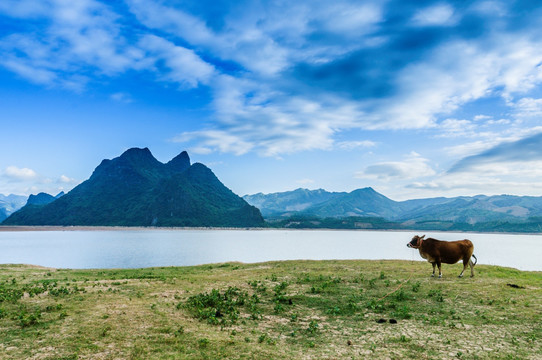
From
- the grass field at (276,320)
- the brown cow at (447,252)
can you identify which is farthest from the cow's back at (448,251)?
the grass field at (276,320)

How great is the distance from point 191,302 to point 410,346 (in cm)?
1254

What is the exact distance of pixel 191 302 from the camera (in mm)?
20297

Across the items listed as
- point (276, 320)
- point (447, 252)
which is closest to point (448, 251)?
point (447, 252)

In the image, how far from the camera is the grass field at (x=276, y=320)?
528 inches

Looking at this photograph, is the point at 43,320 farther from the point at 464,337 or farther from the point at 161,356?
the point at 464,337

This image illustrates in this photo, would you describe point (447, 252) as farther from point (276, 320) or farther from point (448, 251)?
point (276, 320)

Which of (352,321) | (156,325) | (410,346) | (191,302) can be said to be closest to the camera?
(410,346)

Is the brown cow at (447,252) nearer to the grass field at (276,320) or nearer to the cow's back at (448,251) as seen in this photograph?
the cow's back at (448,251)

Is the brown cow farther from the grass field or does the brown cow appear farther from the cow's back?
the grass field

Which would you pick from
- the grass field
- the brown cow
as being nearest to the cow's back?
the brown cow

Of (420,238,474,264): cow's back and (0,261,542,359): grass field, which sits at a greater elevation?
(420,238,474,264): cow's back

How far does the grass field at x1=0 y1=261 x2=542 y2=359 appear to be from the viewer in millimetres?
13406

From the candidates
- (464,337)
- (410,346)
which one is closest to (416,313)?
(464,337)

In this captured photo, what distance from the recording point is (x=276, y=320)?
1806 centimetres
